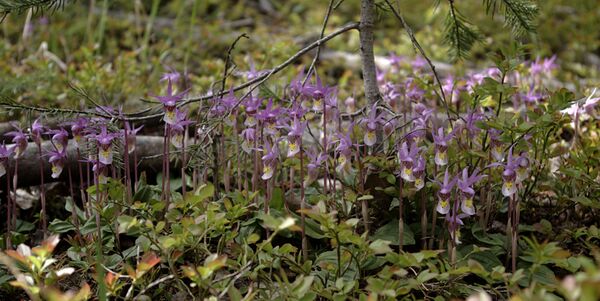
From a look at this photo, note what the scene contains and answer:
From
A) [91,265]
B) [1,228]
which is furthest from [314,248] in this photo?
[1,228]

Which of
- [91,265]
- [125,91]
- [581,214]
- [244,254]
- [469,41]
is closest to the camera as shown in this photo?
[244,254]

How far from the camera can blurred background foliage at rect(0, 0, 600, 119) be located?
370 cm

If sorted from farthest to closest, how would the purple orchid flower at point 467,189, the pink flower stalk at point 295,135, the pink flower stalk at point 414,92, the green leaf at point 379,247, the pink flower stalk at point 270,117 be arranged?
the pink flower stalk at point 414,92
the pink flower stalk at point 270,117
the pink flower stalk at point 295,135
the purple orchid flower at point 467,189
the green leaf at point 379,247

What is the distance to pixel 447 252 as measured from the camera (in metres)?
2.07

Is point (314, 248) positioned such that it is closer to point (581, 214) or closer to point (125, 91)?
point (581, 214)

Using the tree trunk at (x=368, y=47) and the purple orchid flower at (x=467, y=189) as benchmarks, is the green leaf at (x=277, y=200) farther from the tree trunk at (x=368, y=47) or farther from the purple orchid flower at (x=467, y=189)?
the purple orchid flower at (x=467, y=189)

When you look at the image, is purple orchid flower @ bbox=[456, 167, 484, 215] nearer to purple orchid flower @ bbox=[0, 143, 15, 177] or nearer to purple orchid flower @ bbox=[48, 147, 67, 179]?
purple orchid flower @ bbox=[48, 147, 67, 179]

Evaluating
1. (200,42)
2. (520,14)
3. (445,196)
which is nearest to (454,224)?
(445,196)

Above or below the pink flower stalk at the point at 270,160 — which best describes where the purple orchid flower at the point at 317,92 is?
above

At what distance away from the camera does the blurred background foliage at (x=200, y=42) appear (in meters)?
3.70

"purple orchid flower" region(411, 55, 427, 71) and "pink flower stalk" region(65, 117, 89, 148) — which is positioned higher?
"purple orchid flower" region(411, 55, 427, 71)

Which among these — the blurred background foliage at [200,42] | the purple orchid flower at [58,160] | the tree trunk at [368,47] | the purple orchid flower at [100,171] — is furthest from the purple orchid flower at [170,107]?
the blurred background foliage at [200,42]

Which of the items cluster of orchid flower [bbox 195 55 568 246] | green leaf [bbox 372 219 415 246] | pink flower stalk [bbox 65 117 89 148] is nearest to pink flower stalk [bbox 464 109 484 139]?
cluster of orchid flower [bbox 195 55 568 246]

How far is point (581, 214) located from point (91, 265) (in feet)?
5.98
